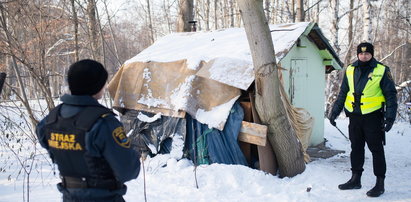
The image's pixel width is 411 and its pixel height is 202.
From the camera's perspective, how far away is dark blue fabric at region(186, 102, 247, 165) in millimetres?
5734

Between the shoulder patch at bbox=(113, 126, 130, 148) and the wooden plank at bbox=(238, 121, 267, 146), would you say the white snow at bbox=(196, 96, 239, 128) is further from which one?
the shoulder patch at bbox=(113, 126, 130, 148)

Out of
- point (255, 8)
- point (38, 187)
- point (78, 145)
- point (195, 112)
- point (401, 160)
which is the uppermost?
point (255, 8)

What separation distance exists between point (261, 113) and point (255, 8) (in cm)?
153

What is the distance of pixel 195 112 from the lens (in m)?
5.98

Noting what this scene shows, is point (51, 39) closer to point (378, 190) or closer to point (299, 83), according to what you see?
point (299, 83)

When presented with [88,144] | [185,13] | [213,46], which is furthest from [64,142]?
[185,13]

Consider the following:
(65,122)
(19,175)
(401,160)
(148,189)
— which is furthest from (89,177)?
(401,160)

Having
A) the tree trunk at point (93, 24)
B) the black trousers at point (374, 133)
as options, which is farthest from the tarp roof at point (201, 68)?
the tree trunk at point (93, 24)

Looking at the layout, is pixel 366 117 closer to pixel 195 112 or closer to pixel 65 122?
pixel 195 112

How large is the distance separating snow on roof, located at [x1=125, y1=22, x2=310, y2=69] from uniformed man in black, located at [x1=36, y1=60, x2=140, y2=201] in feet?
12.8

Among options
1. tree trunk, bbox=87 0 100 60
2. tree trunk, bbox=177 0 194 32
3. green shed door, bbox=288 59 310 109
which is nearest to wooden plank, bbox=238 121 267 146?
green shed door, bbox=288 59 310 109

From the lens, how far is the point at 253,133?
5363 millimetres

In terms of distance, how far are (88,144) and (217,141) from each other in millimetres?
3991

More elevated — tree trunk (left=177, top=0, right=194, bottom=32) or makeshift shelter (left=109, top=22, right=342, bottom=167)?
tree trunk (left=177, top=0, right=194, bottom=32)
